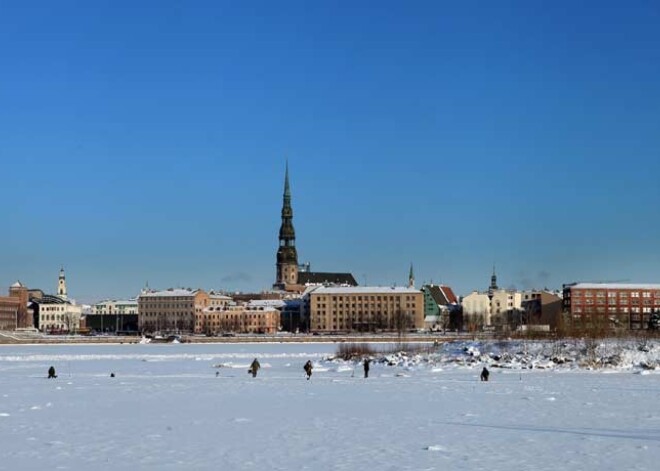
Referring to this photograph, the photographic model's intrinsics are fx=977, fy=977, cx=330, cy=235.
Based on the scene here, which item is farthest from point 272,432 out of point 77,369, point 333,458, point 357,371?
point 77,369

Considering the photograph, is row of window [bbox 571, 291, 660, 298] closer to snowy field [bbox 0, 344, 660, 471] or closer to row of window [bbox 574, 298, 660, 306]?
row of window [bbox 574, 298, 660, 306]

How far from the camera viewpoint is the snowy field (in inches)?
675

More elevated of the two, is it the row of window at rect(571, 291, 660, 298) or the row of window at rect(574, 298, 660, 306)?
the row of window at rect(571, 291, 660, 298)

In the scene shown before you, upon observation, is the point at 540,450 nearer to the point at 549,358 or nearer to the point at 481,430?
the point at 481,430

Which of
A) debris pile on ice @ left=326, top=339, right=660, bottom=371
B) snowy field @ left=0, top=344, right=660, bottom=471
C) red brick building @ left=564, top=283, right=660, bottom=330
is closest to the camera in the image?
snowy field @ left=0, top=344, right=660, bottom=471

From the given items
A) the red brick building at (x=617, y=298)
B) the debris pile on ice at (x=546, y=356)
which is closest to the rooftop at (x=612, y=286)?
the red brick building at (x=617, y=298)

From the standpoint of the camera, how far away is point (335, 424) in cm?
2264

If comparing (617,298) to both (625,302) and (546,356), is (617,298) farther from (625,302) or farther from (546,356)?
(546,356)

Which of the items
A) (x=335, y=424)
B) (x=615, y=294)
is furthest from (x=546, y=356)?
(x=615, y=294)

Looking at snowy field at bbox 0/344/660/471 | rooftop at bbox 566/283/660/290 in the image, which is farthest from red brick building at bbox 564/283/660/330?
snowy field at bbox 0/344/660/471


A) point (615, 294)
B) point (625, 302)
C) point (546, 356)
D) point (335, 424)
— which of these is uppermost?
point (615, 294)

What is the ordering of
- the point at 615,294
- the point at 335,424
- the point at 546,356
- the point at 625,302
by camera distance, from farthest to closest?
1. the point at 615,294
2. the point at 625,302
3. the point at 546,356
4. the point at 335,424

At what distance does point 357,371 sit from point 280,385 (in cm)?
994

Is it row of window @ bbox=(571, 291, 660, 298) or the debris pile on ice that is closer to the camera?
the debris pile on ice
